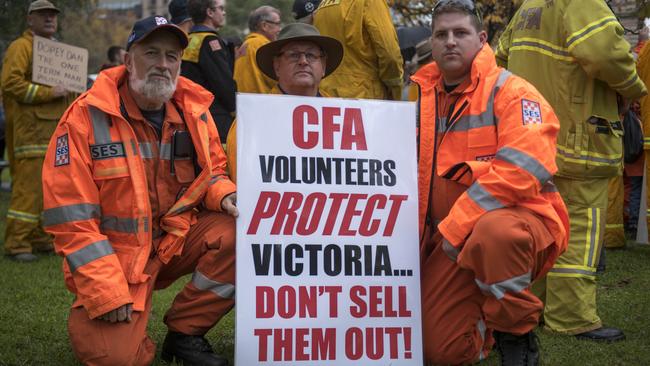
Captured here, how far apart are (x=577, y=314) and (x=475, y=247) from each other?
159cm

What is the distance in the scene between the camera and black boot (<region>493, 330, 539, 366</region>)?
383 cm

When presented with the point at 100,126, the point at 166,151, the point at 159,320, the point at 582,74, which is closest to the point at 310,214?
the point at 166,151

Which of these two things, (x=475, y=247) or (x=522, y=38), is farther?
(x=522, y=38)

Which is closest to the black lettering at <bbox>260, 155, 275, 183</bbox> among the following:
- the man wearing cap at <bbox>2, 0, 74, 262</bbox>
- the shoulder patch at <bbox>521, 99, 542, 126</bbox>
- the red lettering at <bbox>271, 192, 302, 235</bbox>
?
the red lettering at <bbox>271, 192, 302, 235</bbox>

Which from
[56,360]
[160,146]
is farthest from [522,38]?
[56,360]

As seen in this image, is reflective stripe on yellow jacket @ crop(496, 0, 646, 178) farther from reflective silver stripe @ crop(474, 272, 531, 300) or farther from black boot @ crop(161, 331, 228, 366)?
black boot @ crop(161, 331, 228, 366)

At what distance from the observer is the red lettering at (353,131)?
4043mm

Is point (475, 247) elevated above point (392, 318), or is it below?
above

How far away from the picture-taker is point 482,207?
3748 millimetres

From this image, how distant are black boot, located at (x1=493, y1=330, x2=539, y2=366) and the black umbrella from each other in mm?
6048

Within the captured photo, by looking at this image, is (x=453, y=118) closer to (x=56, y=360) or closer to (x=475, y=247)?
(x=475, y=247)

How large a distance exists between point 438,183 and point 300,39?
1.18 metres

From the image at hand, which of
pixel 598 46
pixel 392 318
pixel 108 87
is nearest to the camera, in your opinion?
pixel 392 318

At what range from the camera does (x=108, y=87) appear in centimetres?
420
